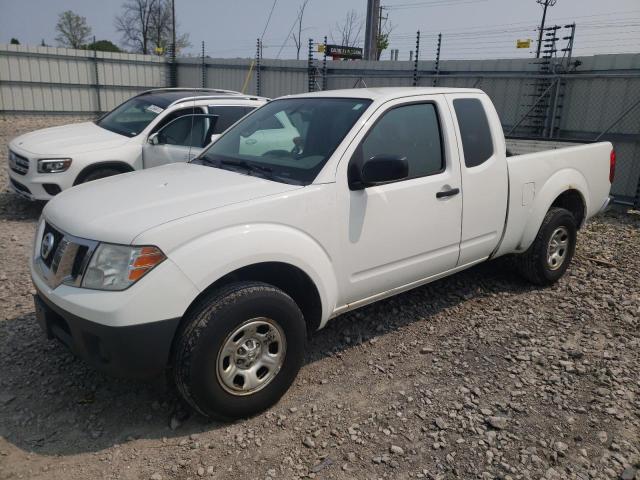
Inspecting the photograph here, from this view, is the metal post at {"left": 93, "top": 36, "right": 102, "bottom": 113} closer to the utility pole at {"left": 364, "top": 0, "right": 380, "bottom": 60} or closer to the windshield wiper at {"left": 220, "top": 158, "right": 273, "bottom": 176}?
the utility pole at {"left": 364, "top": 0, "right": 380, "bottom": 60}

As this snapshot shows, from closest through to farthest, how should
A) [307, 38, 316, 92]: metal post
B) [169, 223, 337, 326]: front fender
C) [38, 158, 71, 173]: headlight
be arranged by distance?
[169, 223, 337, 326]: front fender
[38, 158, 71, 173]: headlight
[307, 38, 316, 92]: metal post

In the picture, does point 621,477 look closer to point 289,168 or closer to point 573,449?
point 573,449

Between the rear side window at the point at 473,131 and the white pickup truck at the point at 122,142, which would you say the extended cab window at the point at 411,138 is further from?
the white pickup truck at the point at 122,142

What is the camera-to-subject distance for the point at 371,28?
15.5 metres

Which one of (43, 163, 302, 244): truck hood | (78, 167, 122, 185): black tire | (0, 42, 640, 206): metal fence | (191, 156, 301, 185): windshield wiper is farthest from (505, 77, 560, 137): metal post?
(43, 163, 302, 244): truck hood

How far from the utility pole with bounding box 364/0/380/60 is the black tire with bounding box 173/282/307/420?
1362 cm

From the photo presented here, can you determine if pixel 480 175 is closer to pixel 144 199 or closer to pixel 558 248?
pixel 558 248

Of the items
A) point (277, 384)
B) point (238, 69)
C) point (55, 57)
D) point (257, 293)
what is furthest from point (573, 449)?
point (55, 57)

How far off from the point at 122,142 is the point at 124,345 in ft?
17.2

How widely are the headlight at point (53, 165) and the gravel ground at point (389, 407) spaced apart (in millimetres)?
2356

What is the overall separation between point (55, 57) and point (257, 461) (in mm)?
20846

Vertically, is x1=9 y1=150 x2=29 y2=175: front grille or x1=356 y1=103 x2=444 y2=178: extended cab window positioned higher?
x1=356 y1=103 x2=444 y2=178: extended cab window

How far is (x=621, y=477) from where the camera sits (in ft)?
8.86

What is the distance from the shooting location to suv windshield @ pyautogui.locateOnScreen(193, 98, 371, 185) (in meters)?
3.41
